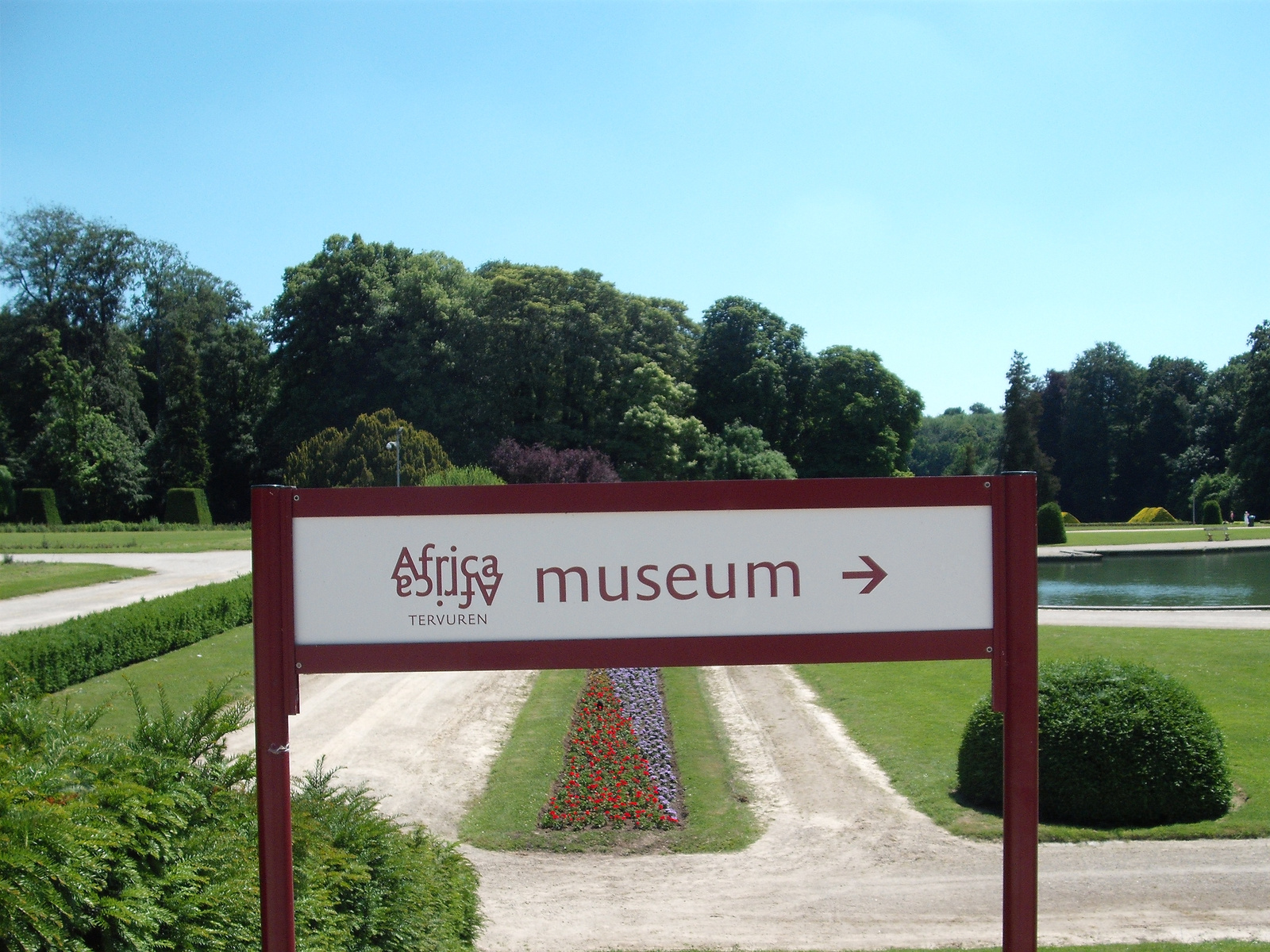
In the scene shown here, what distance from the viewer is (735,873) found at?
28.0ft

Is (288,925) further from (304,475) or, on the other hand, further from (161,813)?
(304,475)

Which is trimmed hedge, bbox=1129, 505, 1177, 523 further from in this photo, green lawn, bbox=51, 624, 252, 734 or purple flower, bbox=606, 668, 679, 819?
green lawn, bbox=51, 624, 252, 734

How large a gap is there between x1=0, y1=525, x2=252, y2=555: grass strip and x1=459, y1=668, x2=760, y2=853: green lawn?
2774 centimetres

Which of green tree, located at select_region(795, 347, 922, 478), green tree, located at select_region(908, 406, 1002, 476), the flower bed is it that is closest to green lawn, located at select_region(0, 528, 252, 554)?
the flower bed

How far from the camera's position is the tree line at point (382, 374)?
156 ft

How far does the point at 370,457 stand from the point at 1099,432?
197 ft

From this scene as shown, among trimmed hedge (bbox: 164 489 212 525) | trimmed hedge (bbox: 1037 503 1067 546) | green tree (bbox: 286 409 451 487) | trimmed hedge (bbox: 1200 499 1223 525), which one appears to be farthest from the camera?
trimmed hedge (bbox: 1200 499 1223 525)

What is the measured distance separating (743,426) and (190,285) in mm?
37576

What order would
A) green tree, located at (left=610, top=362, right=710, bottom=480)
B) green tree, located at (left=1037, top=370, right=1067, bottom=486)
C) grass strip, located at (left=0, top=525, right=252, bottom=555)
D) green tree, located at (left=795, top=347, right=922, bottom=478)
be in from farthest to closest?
green tree, located at (left=1037, top=370, right=1067, bottom=486), green tree, located at (left=795, top=347, right=922, bottom=478), green tree, located at (left=610, top=362, right=710, bottom=480), grass strip, located at (left=0, top=525, right=252, bottom=555)

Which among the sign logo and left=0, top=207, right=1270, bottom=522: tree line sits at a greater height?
left=0, top=207, right=1270, bottom=522: tree line

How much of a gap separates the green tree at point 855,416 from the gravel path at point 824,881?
146 ft

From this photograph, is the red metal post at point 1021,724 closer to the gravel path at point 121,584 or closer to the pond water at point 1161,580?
the gravel path at point 121,584

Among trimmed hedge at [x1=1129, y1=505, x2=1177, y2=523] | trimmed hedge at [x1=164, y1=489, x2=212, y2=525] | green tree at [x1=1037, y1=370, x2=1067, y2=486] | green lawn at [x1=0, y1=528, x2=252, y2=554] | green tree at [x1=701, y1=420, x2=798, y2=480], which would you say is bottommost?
trimmed hedge at [x1=1129, y1=505, x2=1177, y2=523]

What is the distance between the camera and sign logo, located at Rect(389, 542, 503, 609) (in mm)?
2811
